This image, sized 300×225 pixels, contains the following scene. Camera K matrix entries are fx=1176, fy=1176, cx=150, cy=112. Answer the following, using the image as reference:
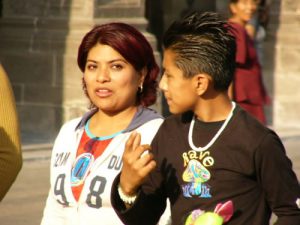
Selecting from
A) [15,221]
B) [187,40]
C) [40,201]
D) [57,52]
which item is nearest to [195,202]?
[187,40]

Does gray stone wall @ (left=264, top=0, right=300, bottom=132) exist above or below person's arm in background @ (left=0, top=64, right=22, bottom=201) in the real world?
below

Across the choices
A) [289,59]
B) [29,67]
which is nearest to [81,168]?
[29,67]

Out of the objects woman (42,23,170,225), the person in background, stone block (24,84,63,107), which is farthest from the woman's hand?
stone block (24,84,63,107)

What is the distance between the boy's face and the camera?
3.94m

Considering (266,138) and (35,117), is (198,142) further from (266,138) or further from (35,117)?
(35,117)

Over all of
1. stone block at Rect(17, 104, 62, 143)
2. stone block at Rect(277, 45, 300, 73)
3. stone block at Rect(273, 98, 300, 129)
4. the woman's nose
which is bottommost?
stone block at Rect(273, 98, 300, 129)

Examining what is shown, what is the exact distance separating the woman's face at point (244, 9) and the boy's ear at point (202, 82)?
656 centimetres

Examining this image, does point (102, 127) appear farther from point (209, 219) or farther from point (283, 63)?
point (283, 63)

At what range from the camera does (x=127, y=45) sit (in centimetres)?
462

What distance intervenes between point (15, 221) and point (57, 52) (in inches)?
198

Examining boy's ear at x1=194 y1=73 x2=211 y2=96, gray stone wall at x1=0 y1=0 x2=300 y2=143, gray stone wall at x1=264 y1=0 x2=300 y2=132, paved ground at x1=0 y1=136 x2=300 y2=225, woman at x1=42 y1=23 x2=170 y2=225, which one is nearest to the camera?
boy's ear at x1=194 y1=73 x2=211 y2=96

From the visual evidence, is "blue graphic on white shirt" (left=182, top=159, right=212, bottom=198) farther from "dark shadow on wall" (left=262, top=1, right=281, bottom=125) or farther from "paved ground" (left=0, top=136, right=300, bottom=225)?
"dark shadow on wall" (left=262, top=1, right=281, bottom=125)

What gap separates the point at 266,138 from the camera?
151 inches

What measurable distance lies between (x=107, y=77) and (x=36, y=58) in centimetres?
938
